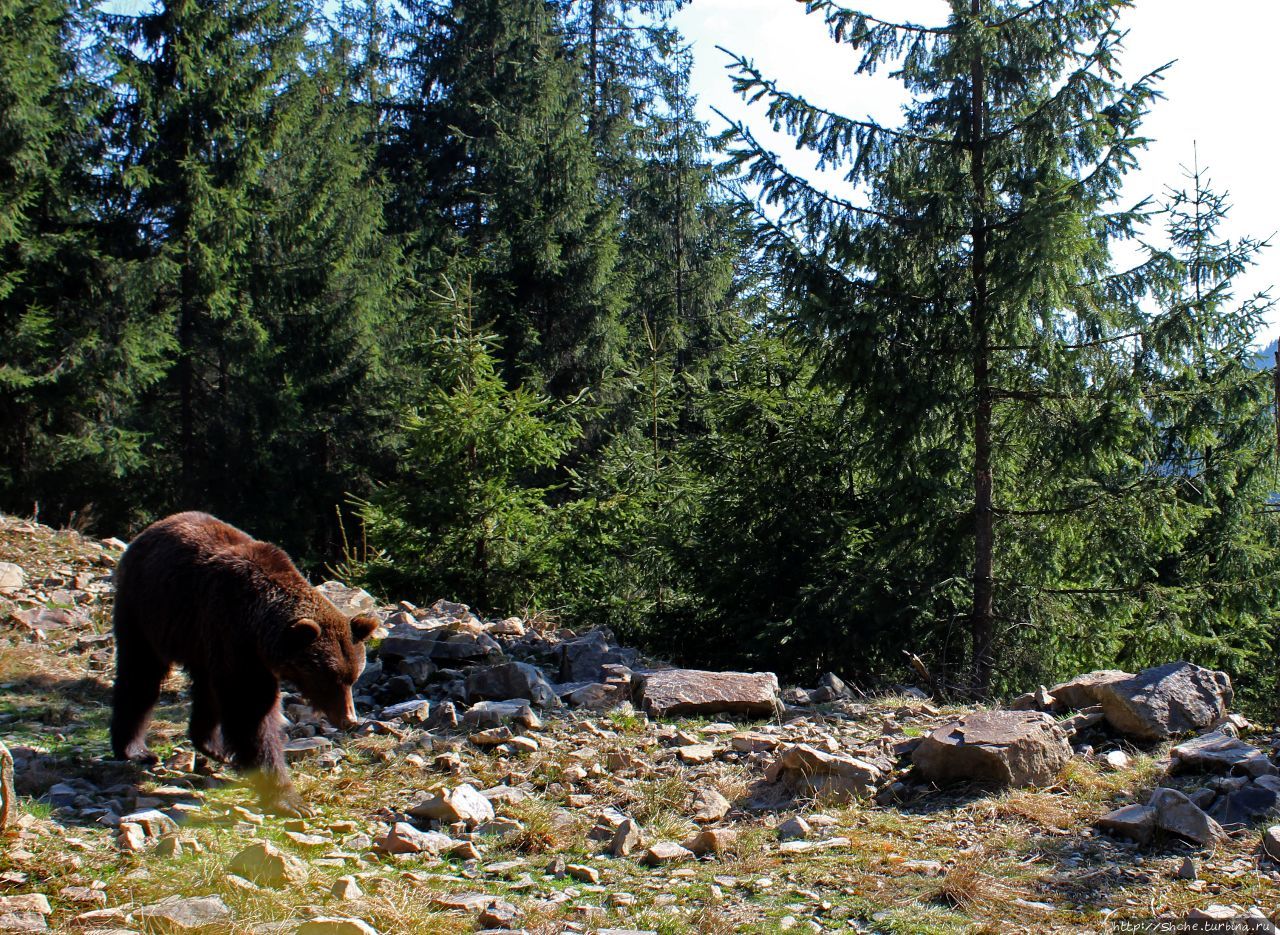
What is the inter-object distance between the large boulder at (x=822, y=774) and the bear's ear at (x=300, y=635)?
8.64ft

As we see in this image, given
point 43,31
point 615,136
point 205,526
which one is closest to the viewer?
point 205,526

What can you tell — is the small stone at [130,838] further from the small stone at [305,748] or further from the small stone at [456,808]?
the small stone at [305,748]

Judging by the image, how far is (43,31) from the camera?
62.5 ft

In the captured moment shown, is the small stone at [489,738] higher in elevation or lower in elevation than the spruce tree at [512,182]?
lower

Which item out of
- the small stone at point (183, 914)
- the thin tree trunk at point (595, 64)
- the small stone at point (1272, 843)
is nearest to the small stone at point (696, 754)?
the small stone at point (1272, 843)

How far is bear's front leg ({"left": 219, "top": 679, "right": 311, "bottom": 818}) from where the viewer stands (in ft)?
16.6

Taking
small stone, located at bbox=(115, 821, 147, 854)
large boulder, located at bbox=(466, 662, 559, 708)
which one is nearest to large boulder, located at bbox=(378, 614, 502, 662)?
large boulder, located at bbox=(466, 662, 559, 708)

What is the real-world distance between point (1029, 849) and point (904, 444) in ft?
20.0

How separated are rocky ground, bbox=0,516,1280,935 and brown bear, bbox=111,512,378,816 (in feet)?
0.77

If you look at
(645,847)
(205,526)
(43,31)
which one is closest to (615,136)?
(43,31)

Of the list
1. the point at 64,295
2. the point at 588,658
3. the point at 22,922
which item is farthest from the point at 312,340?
the point at 22,922

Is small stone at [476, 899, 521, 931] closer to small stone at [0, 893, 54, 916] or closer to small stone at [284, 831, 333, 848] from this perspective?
small stone at [284, 831, 333, 848]

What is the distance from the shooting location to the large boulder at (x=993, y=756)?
5.44 m

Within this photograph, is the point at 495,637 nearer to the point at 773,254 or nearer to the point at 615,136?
the point at 773,254
